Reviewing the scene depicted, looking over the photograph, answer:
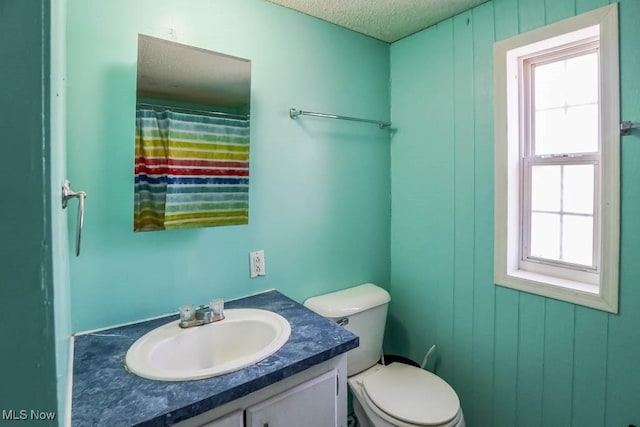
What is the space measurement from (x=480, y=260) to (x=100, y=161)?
1768 millimetres

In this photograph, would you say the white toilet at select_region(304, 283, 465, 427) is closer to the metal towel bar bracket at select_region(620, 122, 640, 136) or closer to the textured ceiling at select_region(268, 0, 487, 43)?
the metal towel bar bracket at select_region(620, 122, 640, 136)

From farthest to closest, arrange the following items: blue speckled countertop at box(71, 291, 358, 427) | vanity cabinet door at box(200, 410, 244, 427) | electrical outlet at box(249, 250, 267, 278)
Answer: electrical outlet at box(249, 250, 267, 278)
vanity cabinet door at box(200, 410, 244, 427)
blue speckled countertop at box(71, 291, 358, 427)

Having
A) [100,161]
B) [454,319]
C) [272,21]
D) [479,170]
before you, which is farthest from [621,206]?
[100,161]

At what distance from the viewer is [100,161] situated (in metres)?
1.20

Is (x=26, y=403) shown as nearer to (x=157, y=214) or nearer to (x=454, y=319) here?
(x=157, y=214)

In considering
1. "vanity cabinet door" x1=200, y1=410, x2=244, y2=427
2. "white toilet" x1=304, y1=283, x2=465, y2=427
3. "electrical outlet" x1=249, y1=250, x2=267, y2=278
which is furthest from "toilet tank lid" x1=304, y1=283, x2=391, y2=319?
"vanity cabinet door" x1=200, y1=410, x2=244, y2=427

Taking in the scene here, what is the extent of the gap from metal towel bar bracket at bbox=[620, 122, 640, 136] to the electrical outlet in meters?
1.53

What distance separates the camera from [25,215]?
1.36ft

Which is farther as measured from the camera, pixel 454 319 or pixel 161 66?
pixel 454 319

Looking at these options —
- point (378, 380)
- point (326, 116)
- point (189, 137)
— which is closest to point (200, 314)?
point (189, 137)

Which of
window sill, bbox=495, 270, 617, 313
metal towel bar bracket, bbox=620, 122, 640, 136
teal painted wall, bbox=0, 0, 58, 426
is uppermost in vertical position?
metal towel bar bracket, bbox=620, 122, 640, 136

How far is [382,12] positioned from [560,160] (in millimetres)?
1142

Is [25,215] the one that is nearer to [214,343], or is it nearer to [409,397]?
[214,343]

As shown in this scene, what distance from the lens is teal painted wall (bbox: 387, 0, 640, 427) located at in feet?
4.09
